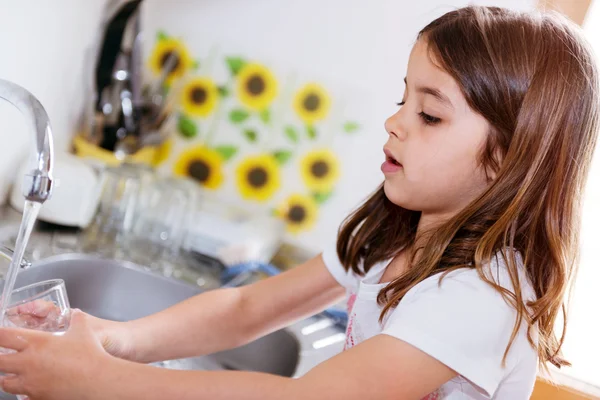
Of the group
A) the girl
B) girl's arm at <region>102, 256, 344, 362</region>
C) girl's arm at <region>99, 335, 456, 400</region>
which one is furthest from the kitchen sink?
girl's arm at <region>99, 335, 456, 400</region>

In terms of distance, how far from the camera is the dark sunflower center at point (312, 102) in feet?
4.78

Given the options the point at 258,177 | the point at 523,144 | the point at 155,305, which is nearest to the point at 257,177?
the point at 258,177

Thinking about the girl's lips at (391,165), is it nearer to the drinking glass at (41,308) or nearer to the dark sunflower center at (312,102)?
the drinking glass at (41,308)

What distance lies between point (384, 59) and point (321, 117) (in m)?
0.17

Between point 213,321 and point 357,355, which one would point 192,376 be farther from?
point 213,321

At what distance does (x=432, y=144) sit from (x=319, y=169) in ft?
2.22

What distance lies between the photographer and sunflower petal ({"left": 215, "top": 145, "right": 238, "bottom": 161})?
1.50 metres

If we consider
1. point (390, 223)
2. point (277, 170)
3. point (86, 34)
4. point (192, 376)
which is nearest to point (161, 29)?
point (86, 34)

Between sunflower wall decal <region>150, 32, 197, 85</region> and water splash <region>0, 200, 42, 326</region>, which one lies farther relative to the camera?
sunflower wall decal <region>150, 32, 197, 85</region>

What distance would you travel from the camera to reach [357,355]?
671 millimetres

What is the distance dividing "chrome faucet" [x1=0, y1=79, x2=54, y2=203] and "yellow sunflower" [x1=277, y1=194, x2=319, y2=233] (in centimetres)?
86

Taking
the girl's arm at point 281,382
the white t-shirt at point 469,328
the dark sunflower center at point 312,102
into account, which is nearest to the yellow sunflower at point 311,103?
the dark sunflower center at point 312,102

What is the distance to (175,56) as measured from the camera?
1503 millimetres

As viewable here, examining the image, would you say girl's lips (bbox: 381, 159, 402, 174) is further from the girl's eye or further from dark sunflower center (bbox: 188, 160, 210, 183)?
dark sunflower center (bbox: 188, 160, 210, 183)
